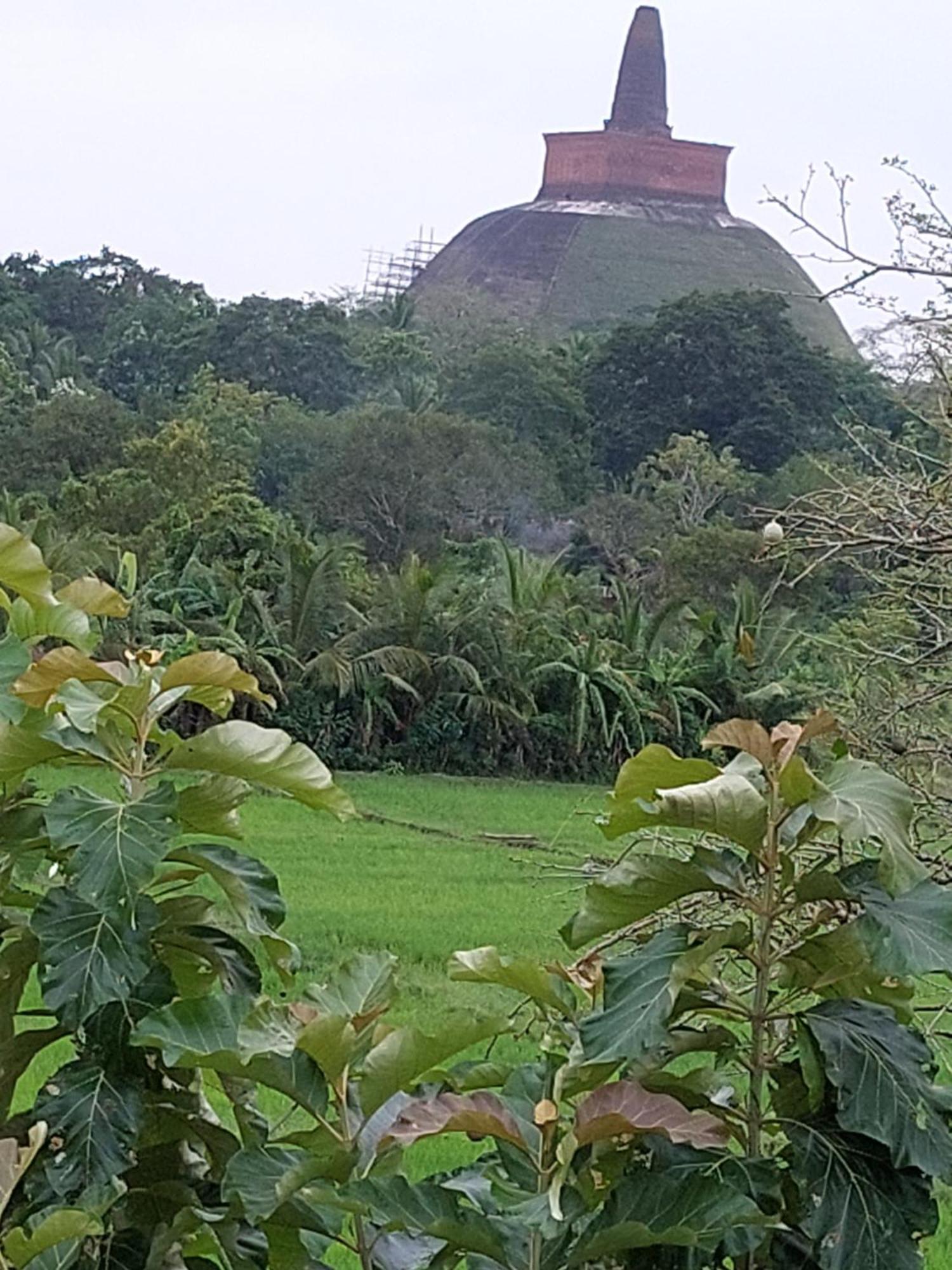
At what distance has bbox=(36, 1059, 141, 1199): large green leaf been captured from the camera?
3.40ft

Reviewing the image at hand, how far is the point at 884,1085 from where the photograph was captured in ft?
3.29

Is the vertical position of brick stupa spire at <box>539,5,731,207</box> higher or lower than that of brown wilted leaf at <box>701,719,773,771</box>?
higher

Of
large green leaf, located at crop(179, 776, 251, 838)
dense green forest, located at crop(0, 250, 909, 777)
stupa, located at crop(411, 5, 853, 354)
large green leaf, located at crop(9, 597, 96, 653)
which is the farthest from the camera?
stupa, located at crop(411, 5, 853, 354)

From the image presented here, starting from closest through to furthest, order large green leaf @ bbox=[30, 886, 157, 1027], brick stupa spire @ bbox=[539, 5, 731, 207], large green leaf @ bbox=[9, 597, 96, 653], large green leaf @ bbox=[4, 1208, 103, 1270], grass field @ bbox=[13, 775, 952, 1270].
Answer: large green leaf @ bbox=[4, 1208, 103, 1270] → large green leaf @ bbox=[30, 886, 157, 1027] → large green leaf @ bbox=[9, 597, 96, 653] → grass field @ bbox=[13, 775, 952, 1270] → brick stupa spire @ bbox=[539, 5, 731, 207]

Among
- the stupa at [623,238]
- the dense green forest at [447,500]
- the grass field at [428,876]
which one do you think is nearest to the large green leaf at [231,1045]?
the dense green forest at [447,500]

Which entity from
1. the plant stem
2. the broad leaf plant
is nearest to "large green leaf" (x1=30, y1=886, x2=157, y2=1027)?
the broad leaf plant

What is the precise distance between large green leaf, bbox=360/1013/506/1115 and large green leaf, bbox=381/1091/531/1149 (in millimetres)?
34

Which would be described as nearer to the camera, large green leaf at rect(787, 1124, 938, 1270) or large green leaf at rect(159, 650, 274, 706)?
large green leaf at rect(787, 1124, 938, 1270)

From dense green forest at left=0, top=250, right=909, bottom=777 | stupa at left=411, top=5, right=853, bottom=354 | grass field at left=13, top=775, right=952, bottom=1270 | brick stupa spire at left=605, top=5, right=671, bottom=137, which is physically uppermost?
brick stupa spire at left=605, top=5, right=671, bottom=137

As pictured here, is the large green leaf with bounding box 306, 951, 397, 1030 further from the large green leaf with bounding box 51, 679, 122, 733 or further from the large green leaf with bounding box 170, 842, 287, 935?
the large green leaf with bounding box 51, 679, 122, 733

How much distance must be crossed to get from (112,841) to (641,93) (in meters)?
52.2

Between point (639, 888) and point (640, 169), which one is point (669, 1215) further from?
point (640, 169)

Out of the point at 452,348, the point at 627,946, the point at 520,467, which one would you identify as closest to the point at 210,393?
the point at 520,467

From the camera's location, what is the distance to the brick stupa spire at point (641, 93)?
50.6 metres
